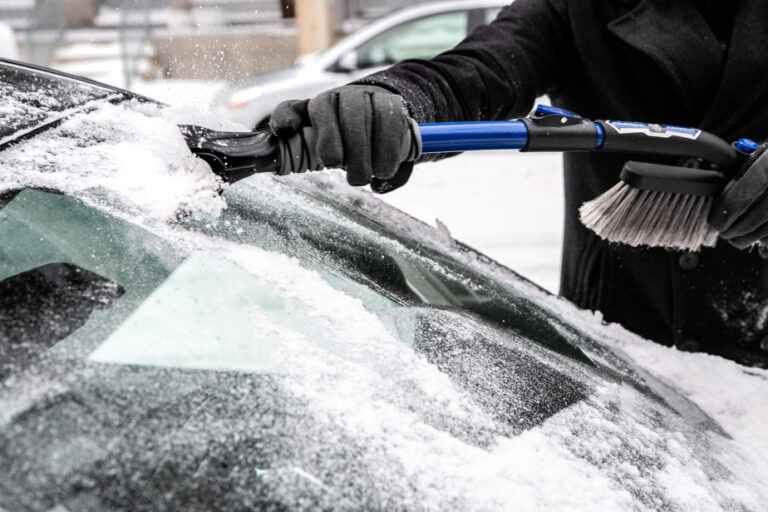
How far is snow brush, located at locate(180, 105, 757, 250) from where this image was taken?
1.12 metres

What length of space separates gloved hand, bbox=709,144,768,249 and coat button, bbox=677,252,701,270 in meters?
0.20

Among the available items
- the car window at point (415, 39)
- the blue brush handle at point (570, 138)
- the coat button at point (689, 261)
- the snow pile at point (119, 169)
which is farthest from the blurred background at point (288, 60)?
the coat button at point (689, 261)

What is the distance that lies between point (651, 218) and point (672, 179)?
13 centimetres

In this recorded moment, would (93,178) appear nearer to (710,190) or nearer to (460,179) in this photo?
(710,190)

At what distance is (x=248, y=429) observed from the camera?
768mm

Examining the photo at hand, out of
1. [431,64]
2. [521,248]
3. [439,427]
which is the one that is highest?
A: [431,64]

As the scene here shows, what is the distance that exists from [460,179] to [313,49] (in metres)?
6.21

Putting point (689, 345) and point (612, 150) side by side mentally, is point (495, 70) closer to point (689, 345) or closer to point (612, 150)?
point (612, 150)

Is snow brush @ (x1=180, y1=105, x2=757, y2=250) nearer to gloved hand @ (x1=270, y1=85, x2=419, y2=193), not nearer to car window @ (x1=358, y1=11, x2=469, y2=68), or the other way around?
gloved hand @ (x1=270, y1=85, x2=419, y2=193)

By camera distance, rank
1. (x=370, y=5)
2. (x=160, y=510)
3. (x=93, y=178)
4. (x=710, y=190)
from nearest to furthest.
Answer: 1. (x=160, y=510)
2. (x=93, y=178)
3. (x=710, y=190)
4. (x=370, y=5)

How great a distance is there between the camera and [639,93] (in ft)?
5.69

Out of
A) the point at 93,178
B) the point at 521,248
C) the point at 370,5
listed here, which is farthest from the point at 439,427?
the point at 370,5

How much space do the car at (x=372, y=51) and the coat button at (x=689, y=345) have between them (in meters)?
5.05

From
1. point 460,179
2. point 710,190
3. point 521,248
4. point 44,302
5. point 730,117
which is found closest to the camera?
point 44,302
